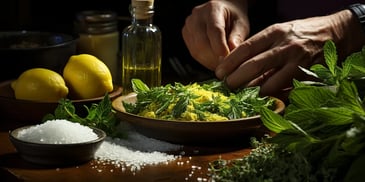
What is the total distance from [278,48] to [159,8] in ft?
3.81

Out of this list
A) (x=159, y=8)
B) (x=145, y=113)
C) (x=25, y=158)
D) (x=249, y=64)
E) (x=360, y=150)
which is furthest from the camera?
(x=159, y=8)

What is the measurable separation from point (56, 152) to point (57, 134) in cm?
Answer: 4

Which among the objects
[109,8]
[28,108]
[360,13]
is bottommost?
[109,8]

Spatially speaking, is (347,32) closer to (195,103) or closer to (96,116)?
(195,103)

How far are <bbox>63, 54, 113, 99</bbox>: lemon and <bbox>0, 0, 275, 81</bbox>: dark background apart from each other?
1099 mm

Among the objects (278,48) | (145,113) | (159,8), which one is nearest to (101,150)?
(145,113)

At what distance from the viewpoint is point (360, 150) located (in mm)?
911

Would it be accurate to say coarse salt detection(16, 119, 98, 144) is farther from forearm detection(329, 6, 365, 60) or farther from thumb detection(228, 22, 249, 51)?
forearm detection(329, 6, 365, 60)

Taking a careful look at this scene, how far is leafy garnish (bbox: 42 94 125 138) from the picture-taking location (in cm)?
133

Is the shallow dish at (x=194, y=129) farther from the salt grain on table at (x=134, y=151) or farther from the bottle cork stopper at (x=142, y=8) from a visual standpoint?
the bottle cork stopper at (x=142, y=8)

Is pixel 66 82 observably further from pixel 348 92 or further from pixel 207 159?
pixel 348 92

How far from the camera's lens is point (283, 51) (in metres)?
1.53

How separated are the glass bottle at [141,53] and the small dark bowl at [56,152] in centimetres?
36

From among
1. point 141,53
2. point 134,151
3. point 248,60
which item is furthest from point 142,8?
point 134,151
